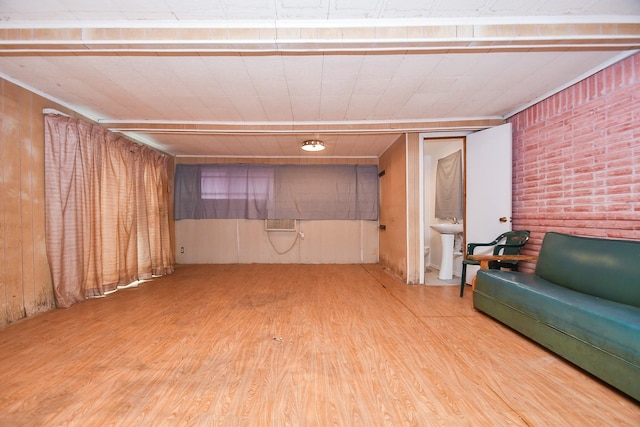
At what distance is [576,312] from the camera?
1.77 metres

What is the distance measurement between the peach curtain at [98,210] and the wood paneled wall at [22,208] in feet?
0.25

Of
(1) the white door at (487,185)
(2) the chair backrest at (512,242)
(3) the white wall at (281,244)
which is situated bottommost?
(3) the white wall at (281,244)

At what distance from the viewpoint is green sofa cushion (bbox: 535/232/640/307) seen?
1.89m

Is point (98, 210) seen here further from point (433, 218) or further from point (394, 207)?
point (433, 218)

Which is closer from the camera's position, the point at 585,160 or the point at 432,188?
the point at 585,160

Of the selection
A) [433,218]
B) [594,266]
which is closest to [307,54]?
[594,266]

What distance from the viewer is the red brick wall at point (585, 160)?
2191 millimetres

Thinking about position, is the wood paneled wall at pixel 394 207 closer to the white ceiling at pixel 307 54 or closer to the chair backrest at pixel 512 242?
the white ceiling at pixel 307 54

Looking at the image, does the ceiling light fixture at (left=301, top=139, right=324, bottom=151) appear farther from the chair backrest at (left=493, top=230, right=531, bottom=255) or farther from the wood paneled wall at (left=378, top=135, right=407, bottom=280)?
the chair backrest at (left=493, top=230, right=531, bottom=255)

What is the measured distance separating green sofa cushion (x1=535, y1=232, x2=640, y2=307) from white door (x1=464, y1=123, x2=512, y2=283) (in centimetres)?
88

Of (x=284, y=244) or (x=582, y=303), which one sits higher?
(x=582, y=303)

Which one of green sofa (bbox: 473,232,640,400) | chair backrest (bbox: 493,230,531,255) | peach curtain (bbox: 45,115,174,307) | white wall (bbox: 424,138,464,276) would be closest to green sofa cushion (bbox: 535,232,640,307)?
green sofa (bbox: 473,232,640,400)

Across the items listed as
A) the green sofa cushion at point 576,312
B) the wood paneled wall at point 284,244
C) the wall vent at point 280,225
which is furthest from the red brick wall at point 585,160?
the wall vent at point 280,225

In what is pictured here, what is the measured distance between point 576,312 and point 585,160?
156 centimetres
